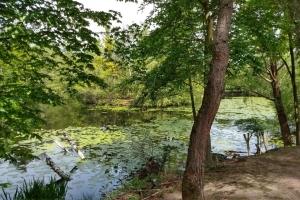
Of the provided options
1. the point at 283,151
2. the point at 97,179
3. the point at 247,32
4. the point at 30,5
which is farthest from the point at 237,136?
the point at 30,5

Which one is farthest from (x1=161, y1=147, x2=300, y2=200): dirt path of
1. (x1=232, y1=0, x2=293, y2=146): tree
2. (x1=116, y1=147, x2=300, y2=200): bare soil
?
(x1=232, y1=0, x2=293, y2=146): tree

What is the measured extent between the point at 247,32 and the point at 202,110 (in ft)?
12.5

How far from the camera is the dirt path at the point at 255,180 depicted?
5.02m

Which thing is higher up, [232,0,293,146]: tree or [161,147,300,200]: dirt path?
[232,0,293,146]: tree

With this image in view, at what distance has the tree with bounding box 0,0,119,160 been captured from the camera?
3.48 meters

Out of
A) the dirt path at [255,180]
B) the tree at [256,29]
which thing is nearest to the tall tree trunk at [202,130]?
the dirt path at [255,180]

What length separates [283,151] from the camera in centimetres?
869

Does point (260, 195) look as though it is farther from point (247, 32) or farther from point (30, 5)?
point (30, 5)

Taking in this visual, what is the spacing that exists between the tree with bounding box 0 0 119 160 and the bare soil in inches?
121

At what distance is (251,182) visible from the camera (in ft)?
18.7

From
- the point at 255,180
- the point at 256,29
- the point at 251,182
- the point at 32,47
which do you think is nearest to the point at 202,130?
the point at 251,182

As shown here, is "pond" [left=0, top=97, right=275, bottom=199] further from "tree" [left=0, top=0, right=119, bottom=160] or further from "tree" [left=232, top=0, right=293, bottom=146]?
"tree" [left=232, top=0, right=293, bottom=146]

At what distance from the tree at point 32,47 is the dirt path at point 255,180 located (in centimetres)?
323

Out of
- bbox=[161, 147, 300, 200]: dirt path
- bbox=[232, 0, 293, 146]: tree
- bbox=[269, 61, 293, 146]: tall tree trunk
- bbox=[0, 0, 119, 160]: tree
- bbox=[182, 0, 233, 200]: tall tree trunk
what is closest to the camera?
bbox=[0, 0, 119, 160]: tree
